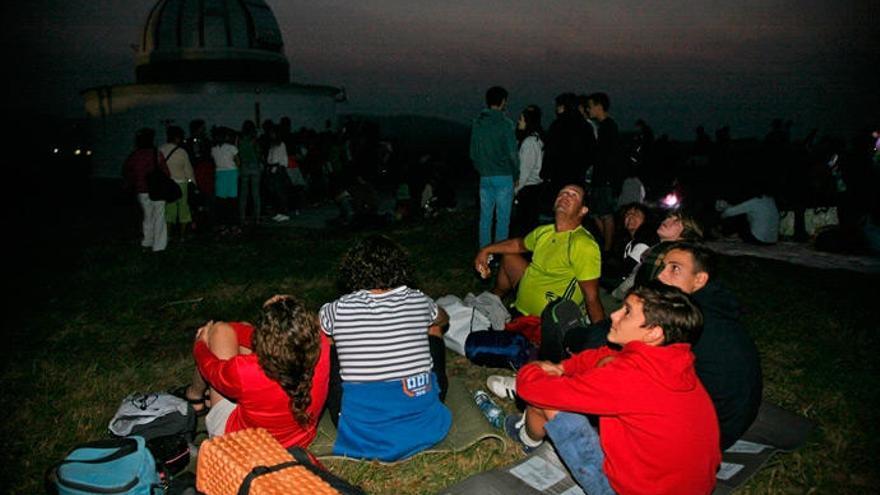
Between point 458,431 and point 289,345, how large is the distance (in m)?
1.59

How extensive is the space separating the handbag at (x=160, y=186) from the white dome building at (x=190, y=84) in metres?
19.9

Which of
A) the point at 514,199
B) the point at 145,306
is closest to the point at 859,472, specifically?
the point at 514,199

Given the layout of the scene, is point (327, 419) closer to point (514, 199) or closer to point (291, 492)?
point (291, 492)

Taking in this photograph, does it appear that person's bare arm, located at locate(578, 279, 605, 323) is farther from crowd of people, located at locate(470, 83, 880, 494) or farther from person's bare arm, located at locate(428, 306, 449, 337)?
person's bare arm, located at locate(428, 306, 449, 337)

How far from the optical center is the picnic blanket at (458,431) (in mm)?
3862

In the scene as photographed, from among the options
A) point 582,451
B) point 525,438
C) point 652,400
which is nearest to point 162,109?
point 525,438

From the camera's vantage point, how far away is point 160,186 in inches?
354

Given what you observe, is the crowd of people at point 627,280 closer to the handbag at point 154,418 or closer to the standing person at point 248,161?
the handbag at point 154,418

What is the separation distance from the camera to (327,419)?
168 inches

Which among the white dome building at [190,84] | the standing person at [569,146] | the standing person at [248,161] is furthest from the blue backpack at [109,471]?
the white dome building at [190,84]

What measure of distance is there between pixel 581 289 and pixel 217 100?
26.8 meters

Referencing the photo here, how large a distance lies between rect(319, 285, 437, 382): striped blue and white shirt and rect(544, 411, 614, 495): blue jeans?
3.21 feet

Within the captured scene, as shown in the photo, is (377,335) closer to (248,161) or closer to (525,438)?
(525,438)

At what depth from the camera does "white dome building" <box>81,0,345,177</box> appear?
27422mm
